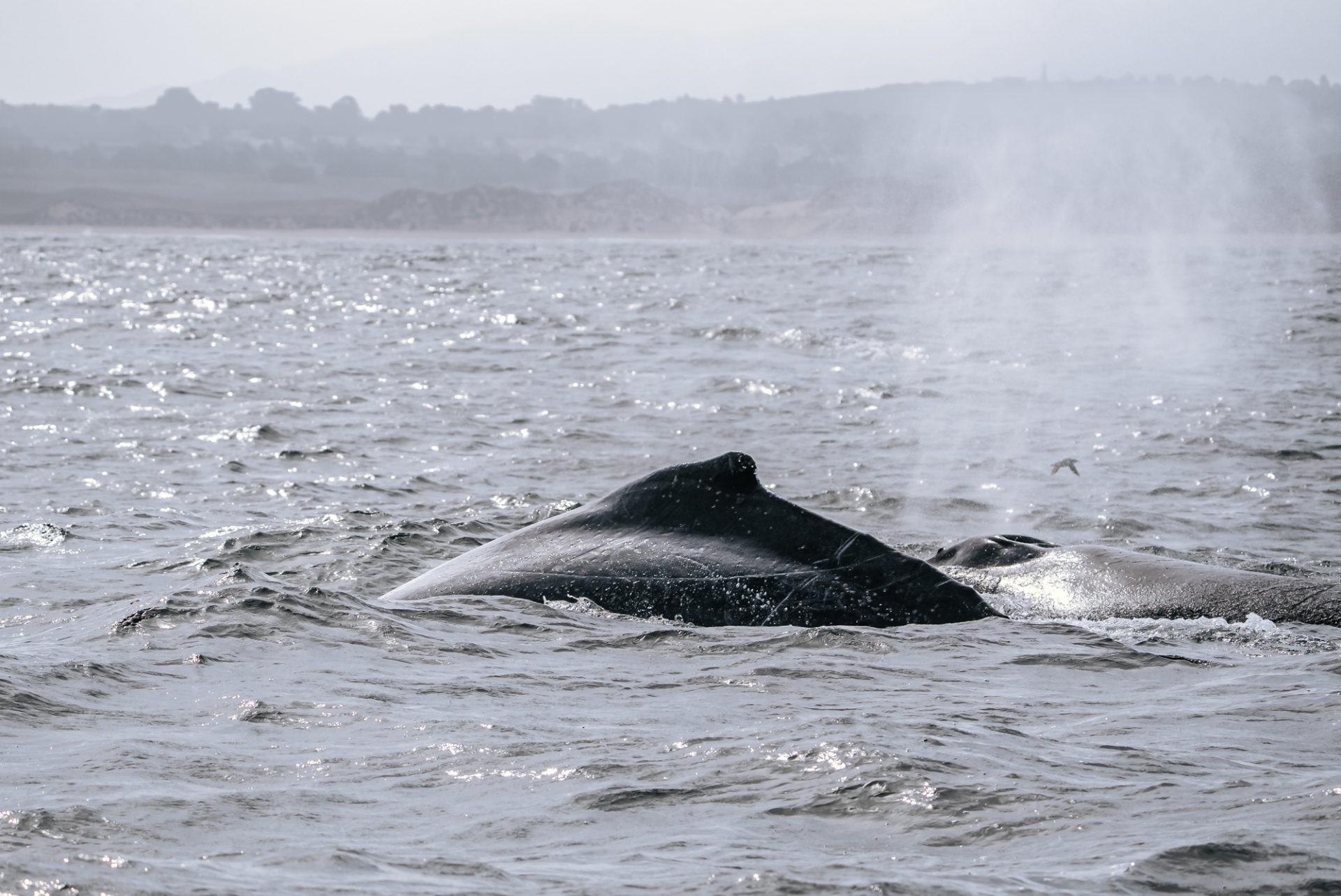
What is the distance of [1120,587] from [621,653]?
10.4ft

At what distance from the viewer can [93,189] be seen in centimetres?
16888

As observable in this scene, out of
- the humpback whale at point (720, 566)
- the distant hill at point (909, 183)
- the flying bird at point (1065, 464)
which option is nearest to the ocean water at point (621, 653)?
the flying bird at point (1065, 464)

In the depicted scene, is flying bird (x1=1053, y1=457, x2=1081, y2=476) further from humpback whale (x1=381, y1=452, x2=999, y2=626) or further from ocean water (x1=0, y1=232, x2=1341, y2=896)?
humpback whale (x1=381, y1=452, x2=999, y2=626)

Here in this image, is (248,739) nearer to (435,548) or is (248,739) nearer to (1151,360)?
(435,548)

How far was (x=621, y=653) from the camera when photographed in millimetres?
7691

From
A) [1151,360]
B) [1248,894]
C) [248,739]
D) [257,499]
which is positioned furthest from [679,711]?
[1151,360]

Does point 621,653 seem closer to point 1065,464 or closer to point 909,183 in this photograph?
point 1065,464

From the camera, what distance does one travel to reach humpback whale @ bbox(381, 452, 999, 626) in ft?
27.5

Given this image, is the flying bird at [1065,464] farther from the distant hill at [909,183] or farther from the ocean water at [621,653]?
the distant hill at [909,183]

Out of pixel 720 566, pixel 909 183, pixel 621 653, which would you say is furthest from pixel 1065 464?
pixel 909 183

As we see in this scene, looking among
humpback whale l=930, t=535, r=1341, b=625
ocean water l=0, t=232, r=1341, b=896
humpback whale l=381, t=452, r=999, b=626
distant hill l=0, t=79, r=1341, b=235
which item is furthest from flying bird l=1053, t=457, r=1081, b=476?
distant hill l=0, t=79, r=1341, b=235

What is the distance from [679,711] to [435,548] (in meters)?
5.20

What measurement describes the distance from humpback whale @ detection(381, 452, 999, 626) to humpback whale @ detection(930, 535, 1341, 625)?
27.7 inches

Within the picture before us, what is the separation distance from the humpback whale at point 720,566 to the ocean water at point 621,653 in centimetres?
24
